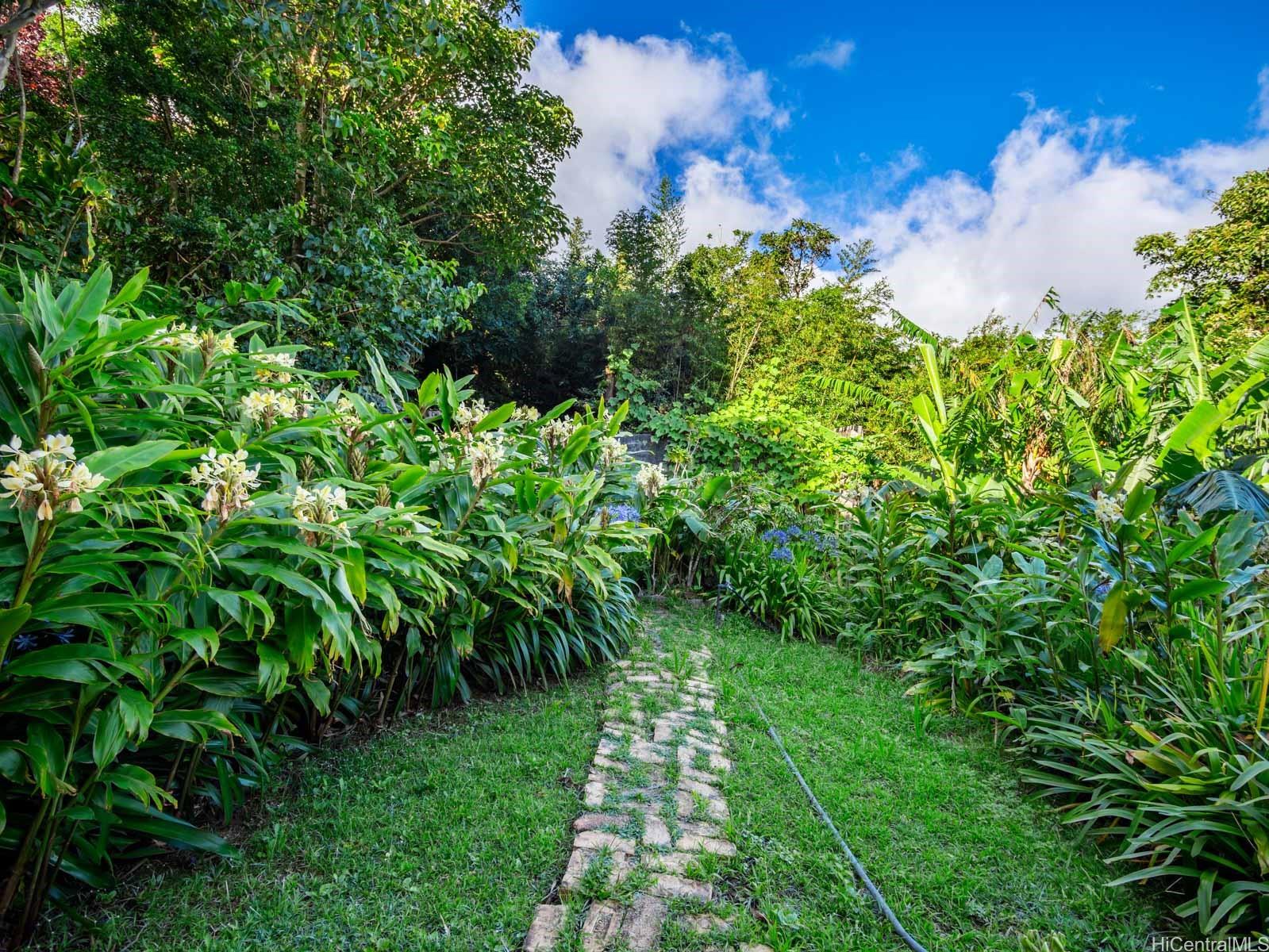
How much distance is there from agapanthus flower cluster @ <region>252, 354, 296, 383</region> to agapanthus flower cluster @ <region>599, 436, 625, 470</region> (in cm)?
164

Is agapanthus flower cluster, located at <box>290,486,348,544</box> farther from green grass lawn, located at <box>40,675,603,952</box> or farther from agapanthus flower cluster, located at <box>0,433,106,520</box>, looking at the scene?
green grass lawn, located at <box>40,675,603,952</box>

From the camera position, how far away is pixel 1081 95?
19.8 ft

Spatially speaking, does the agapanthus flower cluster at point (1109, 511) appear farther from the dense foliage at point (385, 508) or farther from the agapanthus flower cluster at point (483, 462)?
the agapanthus flower cluster at point (483, 462)

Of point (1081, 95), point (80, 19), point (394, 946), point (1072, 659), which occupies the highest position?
point (1081, 95)

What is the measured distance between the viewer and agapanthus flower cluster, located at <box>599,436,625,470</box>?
3.24m

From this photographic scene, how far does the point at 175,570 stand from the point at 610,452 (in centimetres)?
222

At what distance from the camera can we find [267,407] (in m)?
1.72

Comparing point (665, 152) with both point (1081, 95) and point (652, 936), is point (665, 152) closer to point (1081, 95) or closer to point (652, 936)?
point (1081, 95)

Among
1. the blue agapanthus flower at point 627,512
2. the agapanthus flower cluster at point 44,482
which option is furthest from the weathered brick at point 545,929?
the blue agapanthus flower at point 627,512

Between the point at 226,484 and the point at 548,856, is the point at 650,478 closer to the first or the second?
the point at 548,856

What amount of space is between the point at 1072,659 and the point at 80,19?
11093mm

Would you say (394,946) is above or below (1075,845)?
below

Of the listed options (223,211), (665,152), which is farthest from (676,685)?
(665,152)

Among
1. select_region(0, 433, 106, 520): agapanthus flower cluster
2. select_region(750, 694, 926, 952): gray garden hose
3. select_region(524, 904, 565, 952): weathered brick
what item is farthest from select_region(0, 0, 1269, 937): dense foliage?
select_region(524, 904, 565, 952): weathered brick
